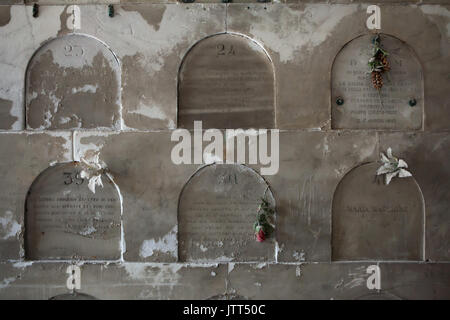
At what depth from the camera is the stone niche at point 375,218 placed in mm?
4160

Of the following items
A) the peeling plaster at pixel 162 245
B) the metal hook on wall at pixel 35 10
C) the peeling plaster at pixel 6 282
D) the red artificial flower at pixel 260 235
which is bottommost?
the peeling plaster at pixel 6 282

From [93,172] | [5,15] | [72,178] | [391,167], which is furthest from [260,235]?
[5,15]

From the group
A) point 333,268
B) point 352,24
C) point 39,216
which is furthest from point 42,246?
point 352,24

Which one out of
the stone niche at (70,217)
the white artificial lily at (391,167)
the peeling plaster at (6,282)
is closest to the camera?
the white artificial lily at (391,167)

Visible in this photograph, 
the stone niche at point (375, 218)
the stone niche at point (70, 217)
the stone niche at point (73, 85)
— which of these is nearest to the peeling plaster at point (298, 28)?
the stone niche at point (375, 218)

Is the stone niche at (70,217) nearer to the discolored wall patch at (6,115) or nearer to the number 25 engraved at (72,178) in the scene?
the number 25 engraved at (72,178)

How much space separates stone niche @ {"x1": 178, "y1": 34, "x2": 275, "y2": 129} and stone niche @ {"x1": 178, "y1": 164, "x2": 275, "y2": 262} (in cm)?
61

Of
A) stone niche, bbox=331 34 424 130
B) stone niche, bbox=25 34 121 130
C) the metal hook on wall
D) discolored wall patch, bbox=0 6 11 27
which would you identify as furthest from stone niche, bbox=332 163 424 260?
discolored wall patch, bbox=0 6 11 27

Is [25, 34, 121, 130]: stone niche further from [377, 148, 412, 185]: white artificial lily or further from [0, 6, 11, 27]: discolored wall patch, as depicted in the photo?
[377, 148, 412, 185]: white artificial lily

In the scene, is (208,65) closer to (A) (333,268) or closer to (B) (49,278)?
(A) (333,268)

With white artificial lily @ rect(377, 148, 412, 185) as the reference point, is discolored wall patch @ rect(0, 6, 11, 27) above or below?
above

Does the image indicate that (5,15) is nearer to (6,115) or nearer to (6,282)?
(6,115)

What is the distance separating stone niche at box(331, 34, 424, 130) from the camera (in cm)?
420

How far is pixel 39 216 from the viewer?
4164 millimetres
